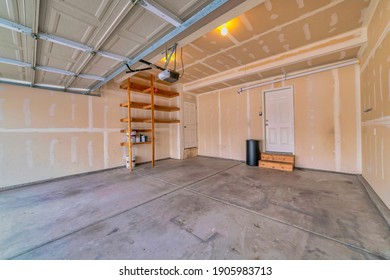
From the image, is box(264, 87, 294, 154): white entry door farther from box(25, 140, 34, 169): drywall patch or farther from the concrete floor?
box(25, 140, 34, 169): drywall patch

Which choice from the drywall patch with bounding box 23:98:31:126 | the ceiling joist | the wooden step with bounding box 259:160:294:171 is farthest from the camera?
the wooden step with bounding box 259:160:294:171

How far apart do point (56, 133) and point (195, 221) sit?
4.00 meters

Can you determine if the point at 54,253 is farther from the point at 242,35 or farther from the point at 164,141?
the point at 164,141

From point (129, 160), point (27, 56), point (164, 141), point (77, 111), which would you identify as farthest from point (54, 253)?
point (164, 141)

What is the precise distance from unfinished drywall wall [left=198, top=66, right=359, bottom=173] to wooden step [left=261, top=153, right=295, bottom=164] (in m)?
0.33

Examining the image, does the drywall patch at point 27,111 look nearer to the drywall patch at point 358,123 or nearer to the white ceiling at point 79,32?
the white ceiling at point 79,32

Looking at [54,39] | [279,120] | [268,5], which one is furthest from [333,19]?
[54,39]

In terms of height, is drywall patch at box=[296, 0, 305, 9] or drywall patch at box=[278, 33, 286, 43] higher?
drywall patch at box=[278, 33, 286, 43]

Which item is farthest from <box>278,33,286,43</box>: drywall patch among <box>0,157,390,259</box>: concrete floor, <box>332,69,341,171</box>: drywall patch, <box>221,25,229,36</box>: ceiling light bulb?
<box>0,157,390,259</box>: concrete floor

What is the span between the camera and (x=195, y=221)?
6.21ft

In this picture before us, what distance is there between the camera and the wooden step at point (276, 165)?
3994 mm

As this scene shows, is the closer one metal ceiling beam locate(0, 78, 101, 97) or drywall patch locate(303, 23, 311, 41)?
drywall patch locate(303, 23, 311, 41)

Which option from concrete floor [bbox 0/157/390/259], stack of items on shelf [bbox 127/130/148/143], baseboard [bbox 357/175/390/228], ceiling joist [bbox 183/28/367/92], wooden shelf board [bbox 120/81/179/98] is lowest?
concrete floor [bbox 0/157/390/259]

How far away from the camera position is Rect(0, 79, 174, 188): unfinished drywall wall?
3148 mm
